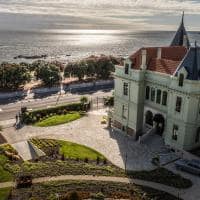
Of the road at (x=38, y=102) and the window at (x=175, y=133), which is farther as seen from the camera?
the road at (x=38, y=102)

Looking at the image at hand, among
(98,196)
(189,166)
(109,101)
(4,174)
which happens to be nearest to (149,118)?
(189,166)

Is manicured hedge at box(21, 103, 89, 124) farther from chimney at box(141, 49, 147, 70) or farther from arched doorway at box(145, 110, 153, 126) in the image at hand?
chimney at box(141, 49, 147, 70)

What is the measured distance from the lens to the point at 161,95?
6156cm

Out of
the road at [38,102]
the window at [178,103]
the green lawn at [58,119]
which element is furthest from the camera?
the road at [38,102]

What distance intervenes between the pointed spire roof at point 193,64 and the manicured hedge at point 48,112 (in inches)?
1142

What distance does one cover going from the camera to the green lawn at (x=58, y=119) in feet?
232

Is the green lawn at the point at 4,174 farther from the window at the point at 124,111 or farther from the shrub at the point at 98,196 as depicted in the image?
the window at the point at 124,111

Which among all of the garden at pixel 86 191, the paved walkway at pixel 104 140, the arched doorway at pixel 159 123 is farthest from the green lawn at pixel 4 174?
the arched doorway at pixel 159 123

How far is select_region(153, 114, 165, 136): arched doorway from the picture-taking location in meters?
62.1

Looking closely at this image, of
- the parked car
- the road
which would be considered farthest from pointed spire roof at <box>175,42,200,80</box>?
the road

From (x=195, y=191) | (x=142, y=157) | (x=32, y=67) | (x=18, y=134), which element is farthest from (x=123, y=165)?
(x=32, y=67)

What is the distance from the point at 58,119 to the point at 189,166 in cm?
2898

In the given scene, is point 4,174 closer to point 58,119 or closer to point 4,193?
point 4,193

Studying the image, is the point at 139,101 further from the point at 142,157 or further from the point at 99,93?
the point at 99,93
